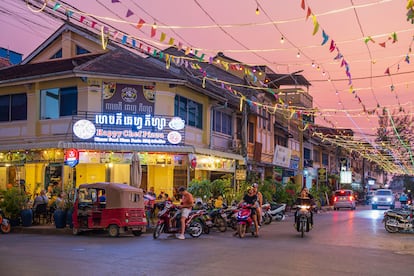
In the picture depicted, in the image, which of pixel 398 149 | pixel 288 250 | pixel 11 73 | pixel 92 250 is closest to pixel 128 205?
pixel 92 250

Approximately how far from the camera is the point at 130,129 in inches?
931

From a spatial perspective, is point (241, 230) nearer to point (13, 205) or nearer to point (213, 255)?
point (213, 255)

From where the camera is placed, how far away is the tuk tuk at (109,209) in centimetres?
1695

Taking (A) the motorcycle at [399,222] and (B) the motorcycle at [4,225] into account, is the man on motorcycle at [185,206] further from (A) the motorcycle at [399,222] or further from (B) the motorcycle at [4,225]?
(A) the motorcycle at [399,222]

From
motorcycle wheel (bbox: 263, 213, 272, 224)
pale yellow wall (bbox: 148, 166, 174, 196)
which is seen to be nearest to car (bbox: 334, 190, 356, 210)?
motorcycle wheel (bbox: 263, 213, 272, 224)

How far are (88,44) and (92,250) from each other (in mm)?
17059

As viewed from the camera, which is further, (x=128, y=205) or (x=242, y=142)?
(x=242, y=142)

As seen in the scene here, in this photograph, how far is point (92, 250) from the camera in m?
12.8

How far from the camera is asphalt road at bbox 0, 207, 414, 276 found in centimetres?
985

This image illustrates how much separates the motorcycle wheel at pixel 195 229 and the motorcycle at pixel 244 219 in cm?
128

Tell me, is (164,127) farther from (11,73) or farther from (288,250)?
(288,250)

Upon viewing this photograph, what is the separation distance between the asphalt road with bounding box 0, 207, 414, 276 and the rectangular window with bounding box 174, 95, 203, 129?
9.95 m

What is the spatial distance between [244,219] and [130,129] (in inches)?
348

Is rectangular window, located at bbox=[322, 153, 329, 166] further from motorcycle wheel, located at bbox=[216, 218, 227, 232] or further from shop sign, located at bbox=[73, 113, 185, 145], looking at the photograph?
motorcycle wheel, located at bbox=[216, 218, 227, 232]
